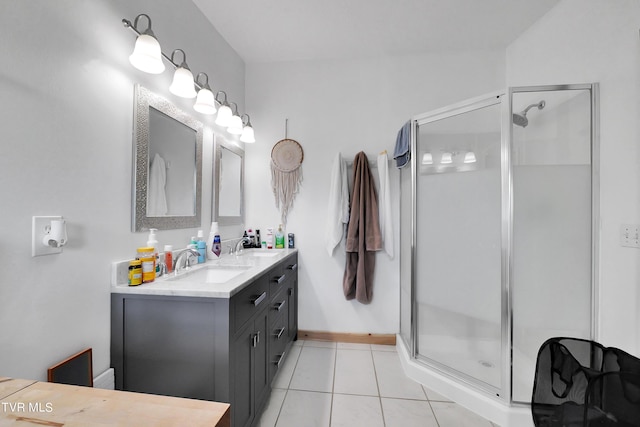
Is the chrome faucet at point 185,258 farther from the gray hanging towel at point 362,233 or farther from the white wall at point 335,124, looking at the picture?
the gray hanging towel at point 362,233

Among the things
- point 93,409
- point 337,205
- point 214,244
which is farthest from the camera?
point 337,205

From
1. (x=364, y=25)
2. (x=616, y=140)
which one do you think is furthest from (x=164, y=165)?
(x=616, y=140)

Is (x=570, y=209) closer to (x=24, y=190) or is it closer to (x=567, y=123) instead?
(x=567, y=123)

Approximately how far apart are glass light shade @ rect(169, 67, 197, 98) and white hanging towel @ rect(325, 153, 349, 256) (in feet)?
4.10

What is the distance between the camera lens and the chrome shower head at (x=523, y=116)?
1.50 metres

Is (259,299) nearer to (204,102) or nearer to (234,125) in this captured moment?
(204,102)

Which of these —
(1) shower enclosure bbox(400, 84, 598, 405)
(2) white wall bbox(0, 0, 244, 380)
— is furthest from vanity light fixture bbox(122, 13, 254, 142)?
(1) shower enclosure bbox(400, 84, 598, 405)

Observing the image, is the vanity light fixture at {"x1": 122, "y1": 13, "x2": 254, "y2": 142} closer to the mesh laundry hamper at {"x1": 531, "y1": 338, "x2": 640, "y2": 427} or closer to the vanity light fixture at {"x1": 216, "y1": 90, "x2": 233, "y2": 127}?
the vanity light fixture at {"x1": 216, "y1": 90, "x2": 233, "y2": 127}

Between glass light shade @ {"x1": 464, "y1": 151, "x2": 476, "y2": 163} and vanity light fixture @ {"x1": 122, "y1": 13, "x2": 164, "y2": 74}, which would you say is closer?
vanity light fixture @ {"x1": 122, "y1": 13, "x2": 164, "y2": 74}

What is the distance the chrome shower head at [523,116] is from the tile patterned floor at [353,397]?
1.75m

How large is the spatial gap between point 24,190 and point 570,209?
2474mm

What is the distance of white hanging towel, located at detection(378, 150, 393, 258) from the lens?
7.20 ft

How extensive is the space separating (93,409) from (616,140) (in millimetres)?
2232

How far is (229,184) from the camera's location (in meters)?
2.14
